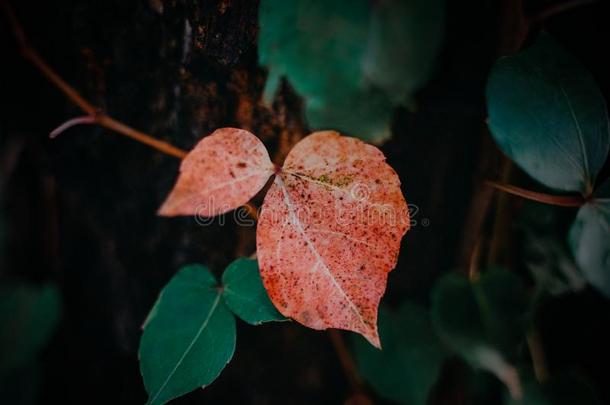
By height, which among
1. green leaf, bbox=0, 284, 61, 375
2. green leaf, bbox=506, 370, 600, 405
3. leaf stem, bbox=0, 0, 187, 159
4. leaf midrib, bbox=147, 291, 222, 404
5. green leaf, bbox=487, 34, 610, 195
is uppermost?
green leaf, bbox=487, 34, 610, 195

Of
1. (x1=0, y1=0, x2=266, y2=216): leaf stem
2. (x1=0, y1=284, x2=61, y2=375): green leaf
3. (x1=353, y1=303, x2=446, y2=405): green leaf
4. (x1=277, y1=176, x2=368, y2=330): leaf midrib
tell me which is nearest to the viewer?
(x1=277, y1=176, x2=368, y2=330): leaf midrib

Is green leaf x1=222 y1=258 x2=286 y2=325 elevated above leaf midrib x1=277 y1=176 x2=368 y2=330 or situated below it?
below

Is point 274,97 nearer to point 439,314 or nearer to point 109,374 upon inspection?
point 439,314

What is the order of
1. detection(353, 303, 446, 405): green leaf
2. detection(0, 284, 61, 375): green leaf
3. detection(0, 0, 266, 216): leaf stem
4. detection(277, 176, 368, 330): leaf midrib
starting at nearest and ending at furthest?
detection(277, 176, 368, 330): leaf midrib, detection(0, 0, 266, 216): leaf stem, detection(353, 303, 446, 405): green leaf, detection(0, 284, 61, 375): green leaf

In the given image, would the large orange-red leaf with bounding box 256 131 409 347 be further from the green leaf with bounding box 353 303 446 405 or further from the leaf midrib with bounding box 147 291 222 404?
the green leaf with bounding box 353 303 446 405

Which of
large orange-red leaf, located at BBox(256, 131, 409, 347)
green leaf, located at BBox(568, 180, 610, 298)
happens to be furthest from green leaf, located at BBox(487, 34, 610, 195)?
large orange-red leaf, located at BBox(256, 131, 409, 347)

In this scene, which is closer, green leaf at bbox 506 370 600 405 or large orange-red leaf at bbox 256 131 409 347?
large orange-red leaf at bbox 256 131 409 347

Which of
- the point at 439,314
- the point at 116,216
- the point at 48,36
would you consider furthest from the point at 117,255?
the point at 439,314
